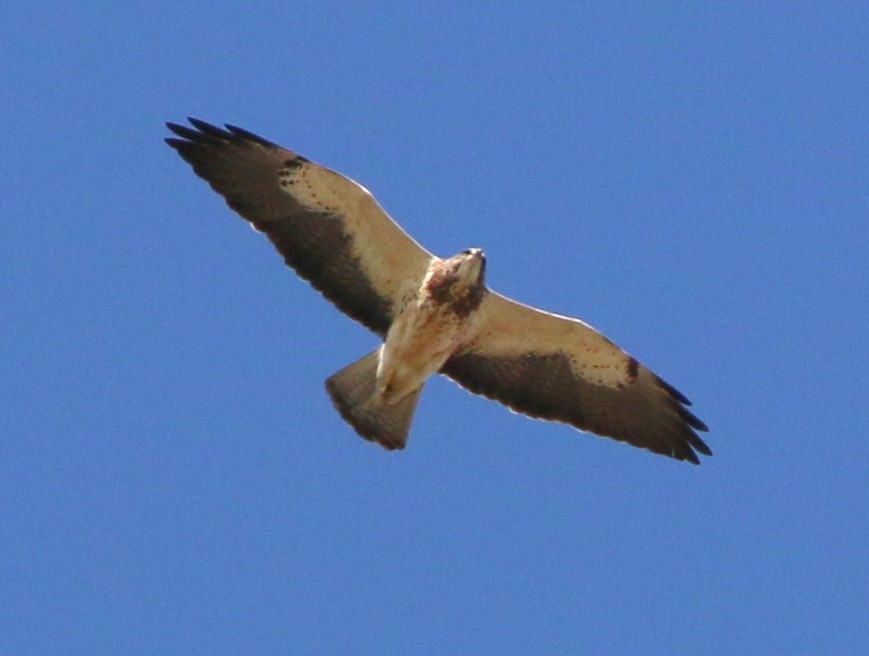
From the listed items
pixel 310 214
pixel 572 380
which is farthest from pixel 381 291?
pixel 572 380

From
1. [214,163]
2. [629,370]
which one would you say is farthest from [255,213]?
[629,370]

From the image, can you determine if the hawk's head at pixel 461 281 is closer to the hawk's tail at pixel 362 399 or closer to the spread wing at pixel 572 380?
the spread wing at pixel 572 380

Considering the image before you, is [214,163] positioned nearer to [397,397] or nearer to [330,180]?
[330,180]

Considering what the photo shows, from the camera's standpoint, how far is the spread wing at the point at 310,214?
51.4 feet

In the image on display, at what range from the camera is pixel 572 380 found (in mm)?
16500

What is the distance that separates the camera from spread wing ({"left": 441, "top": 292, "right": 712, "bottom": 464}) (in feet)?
53.1

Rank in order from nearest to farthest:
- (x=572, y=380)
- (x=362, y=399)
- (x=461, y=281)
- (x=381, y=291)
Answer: (x=461, y=281), (x=362, y=399), (x=381, y=291), (x=572, y=380)

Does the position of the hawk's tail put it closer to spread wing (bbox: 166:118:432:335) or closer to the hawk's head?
spread wing (bbox: 166:118:432:335)

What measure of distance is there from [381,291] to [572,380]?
5.83 feet

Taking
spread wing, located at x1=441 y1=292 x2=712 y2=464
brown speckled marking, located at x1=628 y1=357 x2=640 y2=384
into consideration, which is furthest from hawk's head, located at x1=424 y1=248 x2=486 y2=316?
brown speckled marking, located at x1=628 y1=357 x2=640 y2=384

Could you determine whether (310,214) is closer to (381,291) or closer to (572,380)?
(381,291)

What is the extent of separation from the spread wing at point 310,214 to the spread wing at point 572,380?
0.88 meters

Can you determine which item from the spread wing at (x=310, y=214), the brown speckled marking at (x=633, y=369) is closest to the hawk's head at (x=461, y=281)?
the spread wing at (x=310, y=214)

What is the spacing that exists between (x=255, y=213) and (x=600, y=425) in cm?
333
